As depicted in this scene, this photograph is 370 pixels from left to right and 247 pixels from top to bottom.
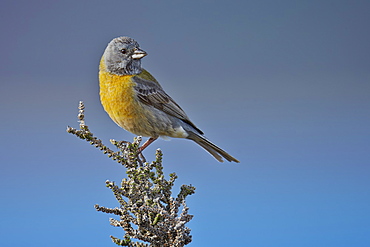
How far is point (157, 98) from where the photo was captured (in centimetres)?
376

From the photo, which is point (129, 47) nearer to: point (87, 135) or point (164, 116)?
point (164, 116)

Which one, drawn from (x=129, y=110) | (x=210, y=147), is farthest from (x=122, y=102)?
(x=210, y=147)

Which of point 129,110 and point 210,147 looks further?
point 210,147

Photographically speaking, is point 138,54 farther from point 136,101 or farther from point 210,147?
point 210,147

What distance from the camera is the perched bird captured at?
141 inches

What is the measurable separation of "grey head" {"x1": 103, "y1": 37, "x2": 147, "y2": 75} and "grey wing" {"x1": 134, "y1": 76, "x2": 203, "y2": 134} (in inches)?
3.8

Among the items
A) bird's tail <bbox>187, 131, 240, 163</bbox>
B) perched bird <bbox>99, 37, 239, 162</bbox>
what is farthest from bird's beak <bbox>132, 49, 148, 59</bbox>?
bird's tail <bbox>187, 131, 240, 163</bbox>

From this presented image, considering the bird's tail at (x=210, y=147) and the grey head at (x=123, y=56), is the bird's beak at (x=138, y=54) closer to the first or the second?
the grey head at (x=123, y=56)

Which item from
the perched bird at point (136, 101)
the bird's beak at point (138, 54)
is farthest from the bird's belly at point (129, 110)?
the bird's beak at point (138, 54)

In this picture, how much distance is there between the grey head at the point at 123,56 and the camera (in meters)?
3.58

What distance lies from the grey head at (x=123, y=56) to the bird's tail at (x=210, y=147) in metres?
0.71

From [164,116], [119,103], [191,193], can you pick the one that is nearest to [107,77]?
[119,103]

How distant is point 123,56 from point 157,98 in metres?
0.44

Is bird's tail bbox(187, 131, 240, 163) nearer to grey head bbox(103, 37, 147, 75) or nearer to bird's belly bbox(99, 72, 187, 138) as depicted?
bird's belly bbox(99, 72, 187, 138)
